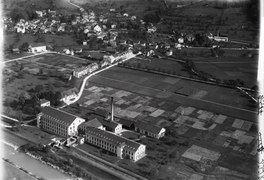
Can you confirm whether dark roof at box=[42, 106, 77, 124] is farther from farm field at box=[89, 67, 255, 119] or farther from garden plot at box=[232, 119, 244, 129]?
garden plot at box=[232, 119, 244, 129]

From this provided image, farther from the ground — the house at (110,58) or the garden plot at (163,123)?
the house at (110,58)

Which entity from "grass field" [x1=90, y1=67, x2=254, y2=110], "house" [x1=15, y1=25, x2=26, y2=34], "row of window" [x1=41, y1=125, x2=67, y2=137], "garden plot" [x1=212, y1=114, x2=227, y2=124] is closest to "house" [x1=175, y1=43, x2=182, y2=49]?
"grass field" [x1=90, y1=67, x2=254, y2=110]

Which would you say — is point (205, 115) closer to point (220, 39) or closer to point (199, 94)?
point (199, 94)

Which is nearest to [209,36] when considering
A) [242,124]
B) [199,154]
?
[242,124]

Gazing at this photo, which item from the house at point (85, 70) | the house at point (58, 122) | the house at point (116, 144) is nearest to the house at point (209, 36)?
the house at point (85, 70)

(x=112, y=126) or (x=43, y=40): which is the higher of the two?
(x=43, y=40)

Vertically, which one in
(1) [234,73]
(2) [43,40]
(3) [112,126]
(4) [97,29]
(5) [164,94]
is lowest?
(3) [112,126]

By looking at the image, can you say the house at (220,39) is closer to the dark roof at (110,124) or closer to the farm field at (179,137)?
the farm field at (179,137)
